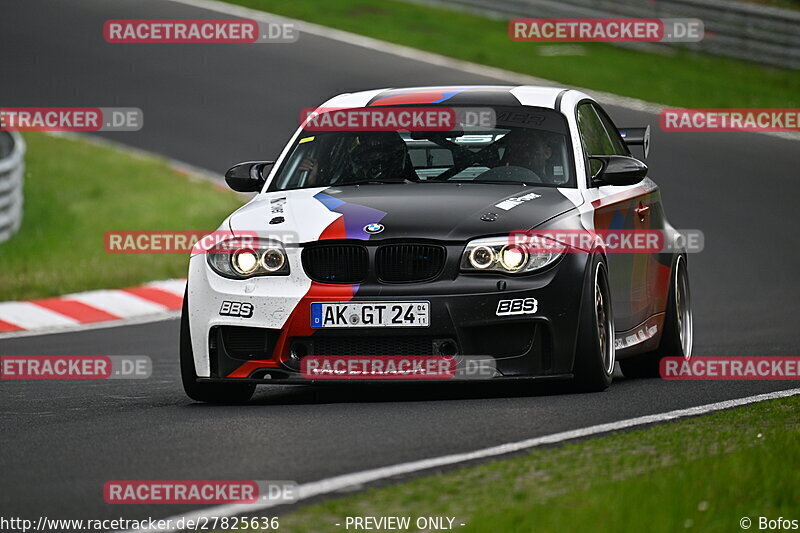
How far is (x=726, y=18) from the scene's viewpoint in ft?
91.9

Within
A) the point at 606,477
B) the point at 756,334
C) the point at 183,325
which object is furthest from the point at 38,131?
the point at 606,477

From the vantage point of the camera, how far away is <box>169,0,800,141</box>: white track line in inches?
974

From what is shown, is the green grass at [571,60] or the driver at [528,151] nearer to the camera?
the driver at [528,151]

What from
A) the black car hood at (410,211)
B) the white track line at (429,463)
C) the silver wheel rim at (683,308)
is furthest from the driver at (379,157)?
the white track line at (429,463)

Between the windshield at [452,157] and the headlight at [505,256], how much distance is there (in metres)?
1.00

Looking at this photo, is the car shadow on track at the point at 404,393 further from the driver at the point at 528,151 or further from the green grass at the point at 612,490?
the green grass at the point at 612,490

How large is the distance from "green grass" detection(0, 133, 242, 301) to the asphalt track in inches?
53.3

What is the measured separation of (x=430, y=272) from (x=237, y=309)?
3.10ft

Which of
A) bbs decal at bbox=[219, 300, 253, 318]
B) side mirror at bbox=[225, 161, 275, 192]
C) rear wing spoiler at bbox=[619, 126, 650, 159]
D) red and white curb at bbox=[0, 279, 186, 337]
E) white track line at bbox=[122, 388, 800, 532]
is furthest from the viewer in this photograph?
red and white curb at bbox=[0, 279, 186, 337]

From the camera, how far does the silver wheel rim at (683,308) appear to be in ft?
33.8

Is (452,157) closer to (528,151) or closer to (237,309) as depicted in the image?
(528,151)

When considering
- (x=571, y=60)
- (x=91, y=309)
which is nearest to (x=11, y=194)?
(x=91, y=309)

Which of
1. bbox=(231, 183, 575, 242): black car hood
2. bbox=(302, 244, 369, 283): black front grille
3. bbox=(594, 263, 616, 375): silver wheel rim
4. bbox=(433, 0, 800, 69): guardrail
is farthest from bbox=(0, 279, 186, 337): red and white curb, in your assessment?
bbox=(433, 0, 800, 69): guardrail

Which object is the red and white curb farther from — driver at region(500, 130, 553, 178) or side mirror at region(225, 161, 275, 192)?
driver at region(500, 130, 553, 178)
